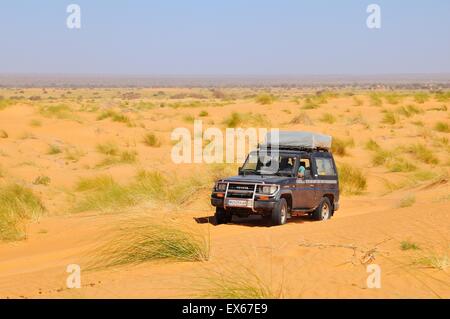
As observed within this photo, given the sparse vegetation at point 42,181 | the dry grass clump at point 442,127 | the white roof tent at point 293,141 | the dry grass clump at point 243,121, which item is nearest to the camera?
the white roof tent at point 293,141

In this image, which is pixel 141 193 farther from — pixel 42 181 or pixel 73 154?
pixel 73 154

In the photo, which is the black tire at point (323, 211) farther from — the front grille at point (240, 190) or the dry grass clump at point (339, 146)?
the dry grass clump at point (339, 146)

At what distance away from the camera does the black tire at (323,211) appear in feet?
48.7

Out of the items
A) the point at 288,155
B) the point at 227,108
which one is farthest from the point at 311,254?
the point at 227,108

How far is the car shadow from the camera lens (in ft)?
46.4

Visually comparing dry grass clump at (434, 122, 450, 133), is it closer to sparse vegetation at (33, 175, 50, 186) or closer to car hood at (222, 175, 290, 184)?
sparse vegetation at (33, 175, 50, 186)

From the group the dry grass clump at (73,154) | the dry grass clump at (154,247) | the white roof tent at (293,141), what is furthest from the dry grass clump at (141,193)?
the dry grass clump at (73,154)

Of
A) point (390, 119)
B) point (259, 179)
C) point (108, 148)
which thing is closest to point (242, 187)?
point (259, 179)

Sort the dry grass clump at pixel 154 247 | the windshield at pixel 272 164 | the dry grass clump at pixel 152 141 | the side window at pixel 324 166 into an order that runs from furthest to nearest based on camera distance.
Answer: the dry grass clump at pixel 152 141 → the side window at pixel 324 166 → the windshield at pixel 272 164 → the dry grass clump at pixel 154 247

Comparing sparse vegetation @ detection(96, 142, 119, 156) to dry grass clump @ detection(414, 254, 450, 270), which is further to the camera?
sparse vegetation @ detection(96, 142, 119, 156)

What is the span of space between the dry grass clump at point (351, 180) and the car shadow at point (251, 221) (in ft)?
19.8

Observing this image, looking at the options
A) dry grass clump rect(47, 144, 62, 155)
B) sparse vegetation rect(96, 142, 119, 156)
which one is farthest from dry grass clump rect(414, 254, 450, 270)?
dry grass clump rect(47, 144, 62, 155)

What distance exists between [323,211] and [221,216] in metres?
2.37

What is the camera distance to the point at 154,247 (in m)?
9.91
